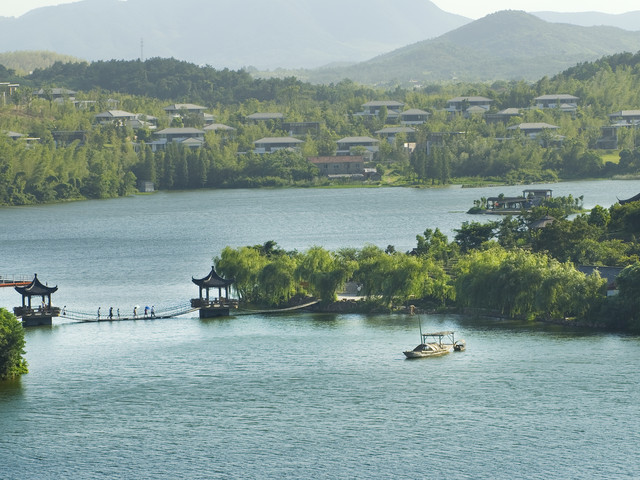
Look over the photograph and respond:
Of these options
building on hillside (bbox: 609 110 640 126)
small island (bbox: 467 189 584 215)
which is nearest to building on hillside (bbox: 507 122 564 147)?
building on hillside (bbox: 609 110 640 126)

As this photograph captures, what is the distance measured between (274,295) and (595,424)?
17771 millimetres

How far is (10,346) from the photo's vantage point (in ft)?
116

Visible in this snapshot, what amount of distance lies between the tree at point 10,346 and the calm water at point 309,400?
0.49 metres

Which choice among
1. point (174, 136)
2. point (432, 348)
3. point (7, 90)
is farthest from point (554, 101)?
point (432, 348)

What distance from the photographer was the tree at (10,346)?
34938 mm

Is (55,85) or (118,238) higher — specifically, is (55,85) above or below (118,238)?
above

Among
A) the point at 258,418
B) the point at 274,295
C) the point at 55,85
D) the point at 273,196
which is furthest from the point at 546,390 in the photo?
the point at 55,85

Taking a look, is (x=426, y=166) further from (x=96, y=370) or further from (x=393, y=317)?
(x=96, y=370)

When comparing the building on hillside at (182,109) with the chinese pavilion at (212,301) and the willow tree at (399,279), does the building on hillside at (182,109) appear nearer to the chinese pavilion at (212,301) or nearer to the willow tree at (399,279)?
the chinese pavilion at (212,301)

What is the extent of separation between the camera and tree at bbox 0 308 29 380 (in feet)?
115

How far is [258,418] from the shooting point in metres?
30.9

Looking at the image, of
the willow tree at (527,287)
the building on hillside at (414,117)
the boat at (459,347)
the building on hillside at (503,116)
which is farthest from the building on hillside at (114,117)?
the boat at (459,347)

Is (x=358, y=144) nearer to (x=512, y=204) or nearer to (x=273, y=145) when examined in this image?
(x=273, y=145)

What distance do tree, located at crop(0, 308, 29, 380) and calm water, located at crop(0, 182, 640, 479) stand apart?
488 millimetres
